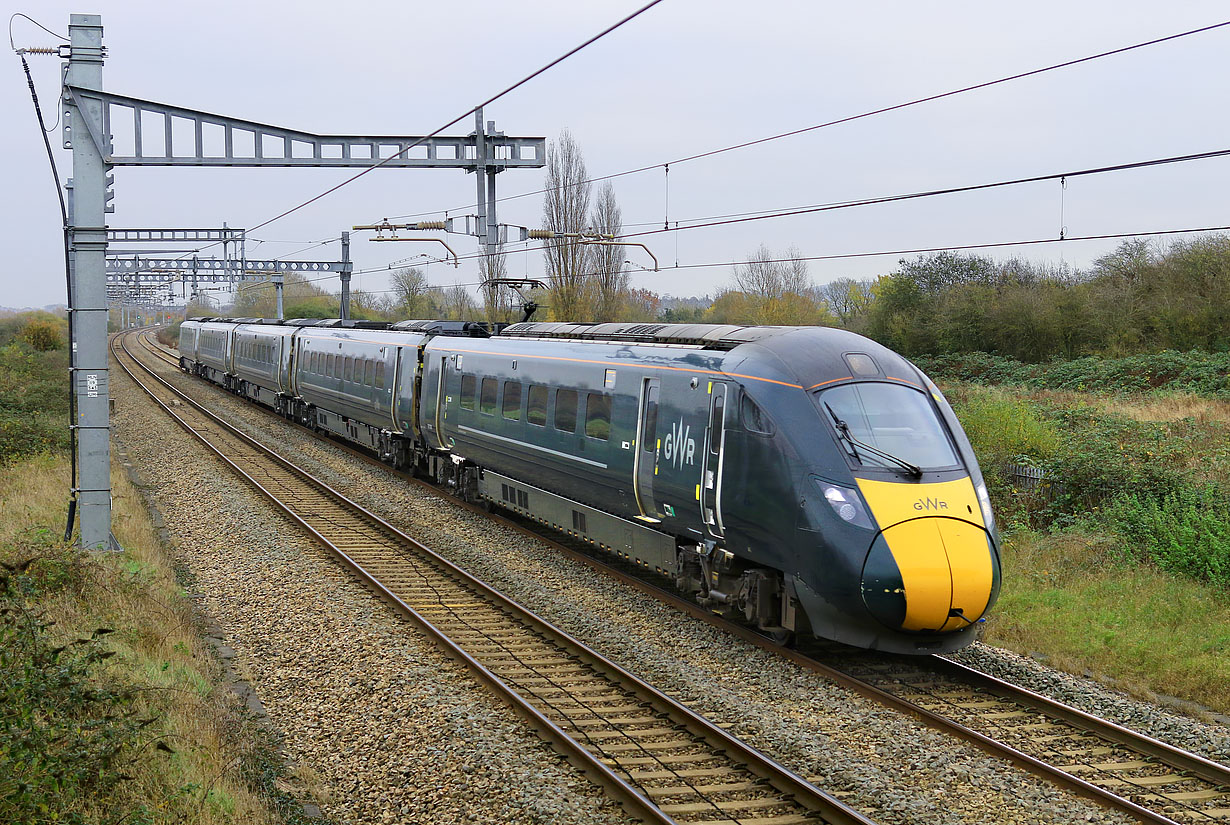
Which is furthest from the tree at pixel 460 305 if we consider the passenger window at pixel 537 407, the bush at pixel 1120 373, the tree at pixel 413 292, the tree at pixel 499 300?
the passenger window at pixel 537 407

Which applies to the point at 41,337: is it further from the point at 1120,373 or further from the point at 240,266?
the point at 1120,373

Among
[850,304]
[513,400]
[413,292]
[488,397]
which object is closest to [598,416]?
[513,400]

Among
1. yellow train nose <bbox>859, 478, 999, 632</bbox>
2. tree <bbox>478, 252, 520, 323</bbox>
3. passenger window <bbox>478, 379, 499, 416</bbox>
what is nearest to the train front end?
yellow train nose <bbox>859, 478, 999, 632</bbox>

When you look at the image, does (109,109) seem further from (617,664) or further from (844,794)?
(844,794)

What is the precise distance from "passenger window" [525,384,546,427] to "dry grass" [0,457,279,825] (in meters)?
5.23

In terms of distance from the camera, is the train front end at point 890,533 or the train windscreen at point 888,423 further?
the train windscreen at point 888,423

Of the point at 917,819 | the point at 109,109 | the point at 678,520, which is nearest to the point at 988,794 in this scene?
the point at 917,819

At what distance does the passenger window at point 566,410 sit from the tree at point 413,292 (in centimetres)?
4605

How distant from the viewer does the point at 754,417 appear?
32.7 feet

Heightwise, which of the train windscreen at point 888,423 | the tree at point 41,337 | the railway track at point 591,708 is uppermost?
the tree at point 41,337

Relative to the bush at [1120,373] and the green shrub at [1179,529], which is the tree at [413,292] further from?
the green shrub at [1179,529]

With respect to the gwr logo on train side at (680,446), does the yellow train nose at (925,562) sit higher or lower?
lower

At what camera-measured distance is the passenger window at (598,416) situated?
41.8ft

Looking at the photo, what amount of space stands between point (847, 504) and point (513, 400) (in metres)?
7.82
